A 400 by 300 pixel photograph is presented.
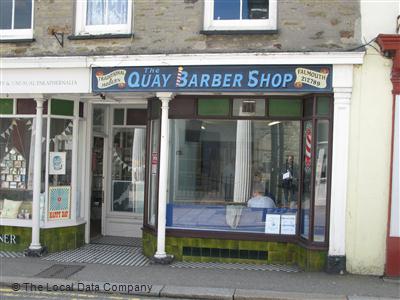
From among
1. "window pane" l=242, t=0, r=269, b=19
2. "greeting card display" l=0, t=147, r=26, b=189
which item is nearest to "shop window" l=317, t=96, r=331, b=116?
"window pane" l=242, t=0, r=269, b=19

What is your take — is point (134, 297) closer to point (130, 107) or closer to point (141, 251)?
point (141, 251)

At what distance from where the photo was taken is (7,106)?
9.81 m

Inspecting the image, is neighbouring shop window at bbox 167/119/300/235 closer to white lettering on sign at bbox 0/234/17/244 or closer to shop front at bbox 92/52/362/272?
shop front at bbox 92/52/362/272

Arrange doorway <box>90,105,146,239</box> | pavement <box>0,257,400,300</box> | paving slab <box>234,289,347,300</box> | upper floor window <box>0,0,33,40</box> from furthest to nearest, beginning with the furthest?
1. doorway <box>90,105,146,239</box>
2. upper floor window <box>0,0,33,40</box>
3. pavement <box>0,257,400,300</box>
4. paving slab <box>234,289,347,300</box>

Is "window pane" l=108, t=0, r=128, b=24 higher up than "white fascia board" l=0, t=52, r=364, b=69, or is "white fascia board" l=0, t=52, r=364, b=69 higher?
"window pane" l=108, t=0, r=128, b=24

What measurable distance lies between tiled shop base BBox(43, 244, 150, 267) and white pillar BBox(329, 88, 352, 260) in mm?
3143

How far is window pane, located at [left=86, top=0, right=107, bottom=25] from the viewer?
369 inches

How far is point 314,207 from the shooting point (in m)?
8.52

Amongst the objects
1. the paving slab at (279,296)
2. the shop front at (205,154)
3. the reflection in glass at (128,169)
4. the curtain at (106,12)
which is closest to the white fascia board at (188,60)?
Result: the shop front at (205,154)

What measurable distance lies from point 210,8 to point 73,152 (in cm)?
367

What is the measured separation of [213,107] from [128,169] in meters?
2.84

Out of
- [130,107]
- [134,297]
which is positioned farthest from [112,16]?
[134,297]

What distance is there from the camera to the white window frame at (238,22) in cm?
870

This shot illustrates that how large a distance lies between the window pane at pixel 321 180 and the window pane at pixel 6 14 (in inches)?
231
